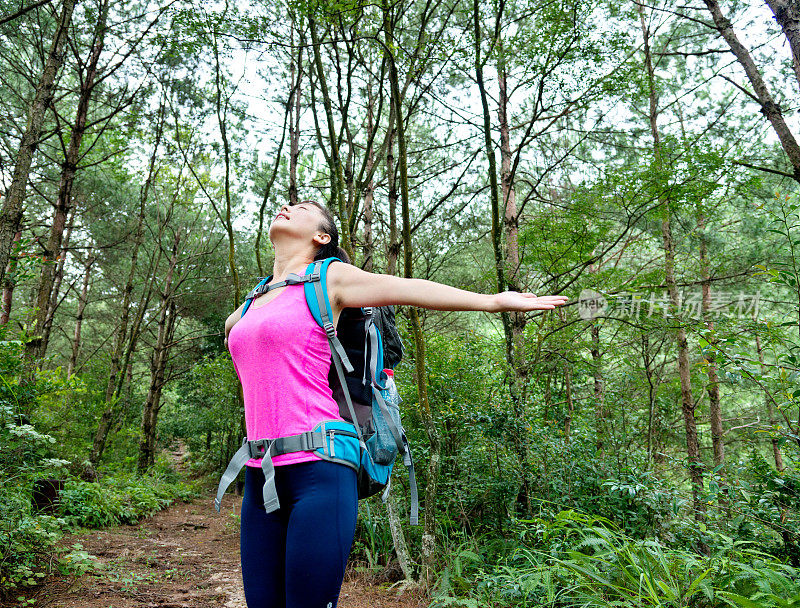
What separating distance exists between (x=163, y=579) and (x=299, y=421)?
3.80 metres

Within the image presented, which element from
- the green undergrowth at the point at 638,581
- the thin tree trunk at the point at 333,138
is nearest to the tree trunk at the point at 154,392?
the thin tree trunk at the point at 333,138

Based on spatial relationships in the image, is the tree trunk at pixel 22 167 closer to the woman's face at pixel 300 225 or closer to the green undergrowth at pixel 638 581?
the woman's face at pixel 300 225

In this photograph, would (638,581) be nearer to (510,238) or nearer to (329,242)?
(329,242)

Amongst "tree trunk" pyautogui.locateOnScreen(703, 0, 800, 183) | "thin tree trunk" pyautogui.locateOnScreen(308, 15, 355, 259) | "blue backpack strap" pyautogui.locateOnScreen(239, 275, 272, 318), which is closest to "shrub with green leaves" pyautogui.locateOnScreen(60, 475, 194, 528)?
"thin tree trunk" pyautogui.locateOnScreen(308, 15, 355, 259)

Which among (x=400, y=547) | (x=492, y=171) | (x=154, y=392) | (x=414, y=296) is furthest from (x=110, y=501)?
(x=414, y=296)

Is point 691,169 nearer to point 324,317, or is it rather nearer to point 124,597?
point 324,317

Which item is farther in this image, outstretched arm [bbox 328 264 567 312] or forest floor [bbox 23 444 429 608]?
forest floor [bbox 23 444 429 608]

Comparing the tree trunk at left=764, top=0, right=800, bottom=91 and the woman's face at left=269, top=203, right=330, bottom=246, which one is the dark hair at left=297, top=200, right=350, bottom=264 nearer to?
the woman's face at left=269, top=203, right=330, bottom=246

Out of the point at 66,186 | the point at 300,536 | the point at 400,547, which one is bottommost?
A: the point at 400,547

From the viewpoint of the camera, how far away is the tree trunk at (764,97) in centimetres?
392

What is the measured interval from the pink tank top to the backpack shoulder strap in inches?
0.7

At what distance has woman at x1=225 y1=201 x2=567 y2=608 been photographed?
129 centimetres

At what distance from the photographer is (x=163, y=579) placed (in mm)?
4160

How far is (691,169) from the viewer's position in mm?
5520
